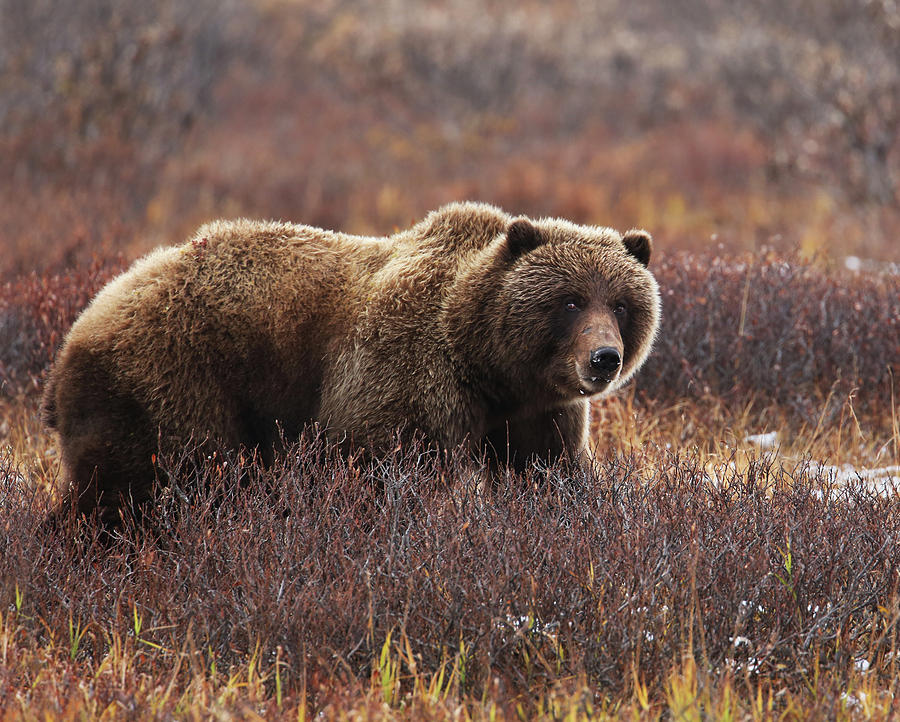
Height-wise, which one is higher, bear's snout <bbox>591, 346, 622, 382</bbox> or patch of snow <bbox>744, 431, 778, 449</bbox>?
bear's snout <bbox>591, 346, 622, 382</bbox>

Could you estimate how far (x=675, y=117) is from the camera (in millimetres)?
22062

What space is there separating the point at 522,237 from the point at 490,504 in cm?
114

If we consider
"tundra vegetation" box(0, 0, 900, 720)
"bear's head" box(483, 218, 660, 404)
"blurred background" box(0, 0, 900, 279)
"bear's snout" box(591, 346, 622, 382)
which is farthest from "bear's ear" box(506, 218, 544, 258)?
"blurred background" box(0, 0, 900, 279)

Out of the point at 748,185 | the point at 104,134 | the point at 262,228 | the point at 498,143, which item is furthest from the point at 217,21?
the point at 262,228

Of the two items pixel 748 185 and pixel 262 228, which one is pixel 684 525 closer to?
pixel 262 228

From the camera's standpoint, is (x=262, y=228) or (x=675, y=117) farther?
(x=675, y=117)

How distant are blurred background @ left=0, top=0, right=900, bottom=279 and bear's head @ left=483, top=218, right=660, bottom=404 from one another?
14.5 ft

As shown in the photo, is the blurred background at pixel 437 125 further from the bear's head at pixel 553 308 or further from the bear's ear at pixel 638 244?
the bear's head at pixel 553 308

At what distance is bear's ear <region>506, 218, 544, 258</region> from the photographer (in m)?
4.21

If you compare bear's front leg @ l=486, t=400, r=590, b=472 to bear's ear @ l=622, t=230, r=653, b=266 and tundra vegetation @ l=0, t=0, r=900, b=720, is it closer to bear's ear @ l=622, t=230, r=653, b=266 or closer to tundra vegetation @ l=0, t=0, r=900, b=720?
tundra vegetation @ l=0, t=0, r=900, b=720

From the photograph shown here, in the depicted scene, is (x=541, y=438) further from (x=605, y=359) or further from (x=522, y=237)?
(x=522, y=237)

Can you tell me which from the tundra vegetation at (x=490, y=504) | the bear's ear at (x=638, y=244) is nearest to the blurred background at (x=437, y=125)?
the tundra vegetation at (x=490, y=504)

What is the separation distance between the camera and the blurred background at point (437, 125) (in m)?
13.6

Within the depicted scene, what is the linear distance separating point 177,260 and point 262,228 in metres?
0.41
